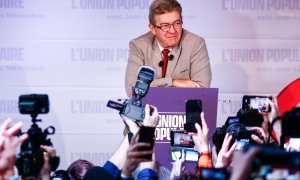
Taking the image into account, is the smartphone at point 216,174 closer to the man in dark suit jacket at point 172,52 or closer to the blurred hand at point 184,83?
the blurred hand at point 184,83

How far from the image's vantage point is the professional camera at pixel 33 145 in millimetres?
2820

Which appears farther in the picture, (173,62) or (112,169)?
(173,62)

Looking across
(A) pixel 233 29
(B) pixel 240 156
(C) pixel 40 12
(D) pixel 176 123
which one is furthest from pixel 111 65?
A: (B) pixel 240 156

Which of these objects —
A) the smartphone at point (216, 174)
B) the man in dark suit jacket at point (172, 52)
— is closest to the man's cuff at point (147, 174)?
the smartphone at point (216, 174)

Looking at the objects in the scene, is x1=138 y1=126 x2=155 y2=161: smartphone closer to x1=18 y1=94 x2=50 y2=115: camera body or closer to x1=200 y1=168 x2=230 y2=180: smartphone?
x1=18 y1=94 x2=50 y2=115: camera body

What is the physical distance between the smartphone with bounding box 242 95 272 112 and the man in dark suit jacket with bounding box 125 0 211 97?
1.11 m

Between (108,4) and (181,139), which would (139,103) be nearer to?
(181,139)

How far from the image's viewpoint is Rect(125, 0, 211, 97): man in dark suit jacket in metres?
5.47

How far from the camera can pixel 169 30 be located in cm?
548

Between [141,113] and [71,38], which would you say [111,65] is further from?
[141,113]

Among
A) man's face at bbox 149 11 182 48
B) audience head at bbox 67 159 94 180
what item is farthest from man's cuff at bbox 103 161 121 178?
man's face at bbox 149 11 182 48

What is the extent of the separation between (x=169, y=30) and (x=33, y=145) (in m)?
2.80

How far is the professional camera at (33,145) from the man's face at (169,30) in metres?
2.65

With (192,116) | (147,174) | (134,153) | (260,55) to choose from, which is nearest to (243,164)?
(134,153)
